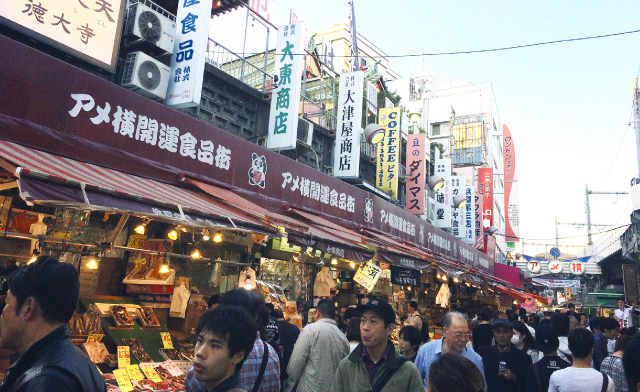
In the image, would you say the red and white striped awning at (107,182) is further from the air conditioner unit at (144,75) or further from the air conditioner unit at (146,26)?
the air conditioner unit at (146,26)

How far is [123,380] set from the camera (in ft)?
20.9

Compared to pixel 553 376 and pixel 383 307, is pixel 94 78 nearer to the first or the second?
pixel 383 307

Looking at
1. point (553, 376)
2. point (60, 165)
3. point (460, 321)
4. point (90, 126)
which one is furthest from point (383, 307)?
point (90, 126)

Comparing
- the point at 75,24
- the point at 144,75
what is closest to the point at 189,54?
the point at 144,75

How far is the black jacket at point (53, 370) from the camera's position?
186cm

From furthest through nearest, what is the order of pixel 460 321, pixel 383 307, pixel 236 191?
pixel 236 191, pixel 460 321, pixel 383 307

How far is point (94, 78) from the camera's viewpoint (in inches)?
299

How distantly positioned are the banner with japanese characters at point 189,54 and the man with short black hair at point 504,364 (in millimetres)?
6860

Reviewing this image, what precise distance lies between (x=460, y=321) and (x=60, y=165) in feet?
18.5

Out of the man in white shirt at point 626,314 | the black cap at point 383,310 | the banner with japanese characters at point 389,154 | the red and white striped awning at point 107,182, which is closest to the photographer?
the black cap at point 383,310

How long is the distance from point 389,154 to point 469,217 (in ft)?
38.6

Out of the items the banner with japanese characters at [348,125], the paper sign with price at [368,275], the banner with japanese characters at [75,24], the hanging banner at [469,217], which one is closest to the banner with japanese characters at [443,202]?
the hanging banner at [469,217]

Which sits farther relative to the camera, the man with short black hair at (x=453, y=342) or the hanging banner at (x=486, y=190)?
the hanging banner at (x=486, y=190)

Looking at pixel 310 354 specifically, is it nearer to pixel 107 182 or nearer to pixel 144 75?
pixel 107 182
